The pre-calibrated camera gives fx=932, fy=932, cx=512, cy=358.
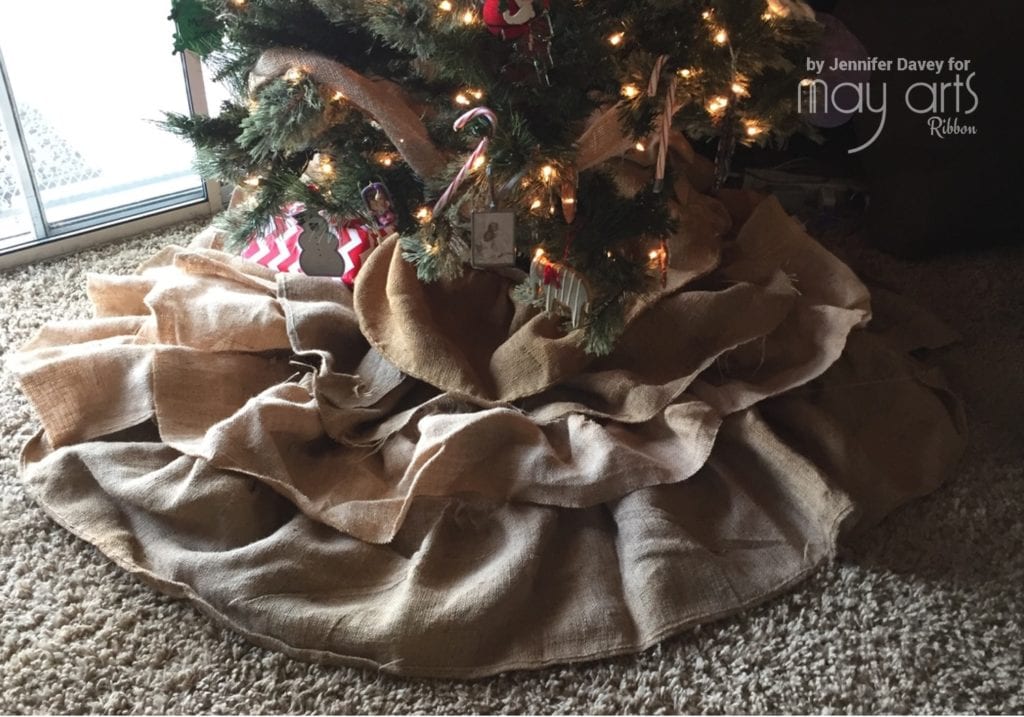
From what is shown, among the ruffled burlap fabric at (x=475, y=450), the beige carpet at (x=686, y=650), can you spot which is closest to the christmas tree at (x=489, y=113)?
the ruffled burlap fabric at (x=475, y=450)

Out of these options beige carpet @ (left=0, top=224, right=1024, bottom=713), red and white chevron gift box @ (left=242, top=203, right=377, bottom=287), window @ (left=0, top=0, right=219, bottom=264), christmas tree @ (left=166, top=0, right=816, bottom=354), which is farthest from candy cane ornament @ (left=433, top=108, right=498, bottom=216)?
window @ (left=0, top=0, right=219, bottom=264)

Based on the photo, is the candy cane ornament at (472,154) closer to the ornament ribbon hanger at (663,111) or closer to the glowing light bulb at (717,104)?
the ornament ribbon hanger at (663,111)

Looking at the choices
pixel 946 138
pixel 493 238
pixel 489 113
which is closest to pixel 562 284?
pixel 493 238

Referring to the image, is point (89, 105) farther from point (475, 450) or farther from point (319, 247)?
→ point (475, 450)

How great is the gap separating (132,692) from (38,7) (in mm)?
1245

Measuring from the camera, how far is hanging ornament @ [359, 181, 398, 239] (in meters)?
1.11

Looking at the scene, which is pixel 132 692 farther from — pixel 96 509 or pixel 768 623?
pixel 768 623

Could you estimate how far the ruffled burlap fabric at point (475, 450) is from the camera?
0.97 meters

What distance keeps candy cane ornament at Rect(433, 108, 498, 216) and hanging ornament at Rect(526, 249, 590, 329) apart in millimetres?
125

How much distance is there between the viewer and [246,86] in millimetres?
1175

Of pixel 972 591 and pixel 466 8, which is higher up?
pixel 466 8

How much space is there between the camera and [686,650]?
3.09 ft

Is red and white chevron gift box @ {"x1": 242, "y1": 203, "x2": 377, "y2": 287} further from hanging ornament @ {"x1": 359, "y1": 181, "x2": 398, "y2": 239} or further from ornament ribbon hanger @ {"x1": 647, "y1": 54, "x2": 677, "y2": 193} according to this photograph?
ornament ribbon hanger @ {"x1": 647, "y1": 54, "x2": 677, "y2": 193}

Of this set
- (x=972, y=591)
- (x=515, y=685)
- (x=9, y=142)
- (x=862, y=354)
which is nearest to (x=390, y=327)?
(x=515, y=685)
